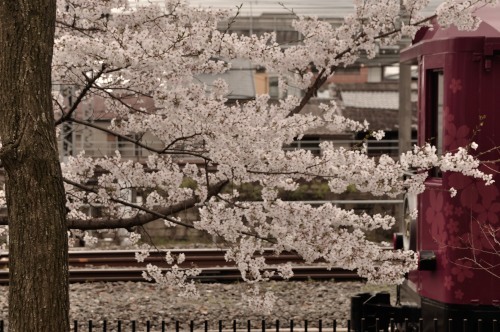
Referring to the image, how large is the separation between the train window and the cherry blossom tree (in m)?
0.63

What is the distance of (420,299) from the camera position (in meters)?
8.66

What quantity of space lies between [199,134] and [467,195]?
7.43ft

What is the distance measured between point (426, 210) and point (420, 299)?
2.53 ft

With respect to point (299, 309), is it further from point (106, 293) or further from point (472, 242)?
point (472, 242)

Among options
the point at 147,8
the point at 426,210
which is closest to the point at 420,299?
the point at 426,210

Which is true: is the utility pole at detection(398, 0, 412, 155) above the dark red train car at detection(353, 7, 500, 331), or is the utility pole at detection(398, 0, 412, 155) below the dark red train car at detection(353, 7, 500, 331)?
above

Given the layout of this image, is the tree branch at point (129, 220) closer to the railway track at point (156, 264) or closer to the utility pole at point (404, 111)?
the railway track at point (156, 264)

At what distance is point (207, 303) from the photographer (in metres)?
12.9

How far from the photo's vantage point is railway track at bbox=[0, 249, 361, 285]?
48.0 feet

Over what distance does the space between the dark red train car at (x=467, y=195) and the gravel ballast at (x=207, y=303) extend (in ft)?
11.7

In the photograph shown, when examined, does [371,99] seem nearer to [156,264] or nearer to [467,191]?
[156,264]

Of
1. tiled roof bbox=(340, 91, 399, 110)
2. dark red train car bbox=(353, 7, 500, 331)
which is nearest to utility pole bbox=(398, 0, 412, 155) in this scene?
dark red train car bbox=(353, 7, 500, 331)

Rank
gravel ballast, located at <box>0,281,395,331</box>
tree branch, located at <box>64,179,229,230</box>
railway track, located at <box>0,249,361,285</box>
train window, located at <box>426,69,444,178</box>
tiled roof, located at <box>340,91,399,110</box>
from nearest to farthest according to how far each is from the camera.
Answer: tree branch, located at <box>64,179,229,230</box>
train window, located at <box>426,69,444,178</box>
gravel ballast, located at <box>0,281,395,331</box>
railway track, located at <box>0,249,361,285</box>
tiled roof, located at <box>340,91,399,110</box>

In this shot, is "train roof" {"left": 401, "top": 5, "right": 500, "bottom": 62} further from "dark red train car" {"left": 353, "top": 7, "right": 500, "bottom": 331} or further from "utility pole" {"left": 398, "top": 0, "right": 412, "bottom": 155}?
"utility pole" {"left": 398, "top": 0, "right": 412, "bottom": 155}
